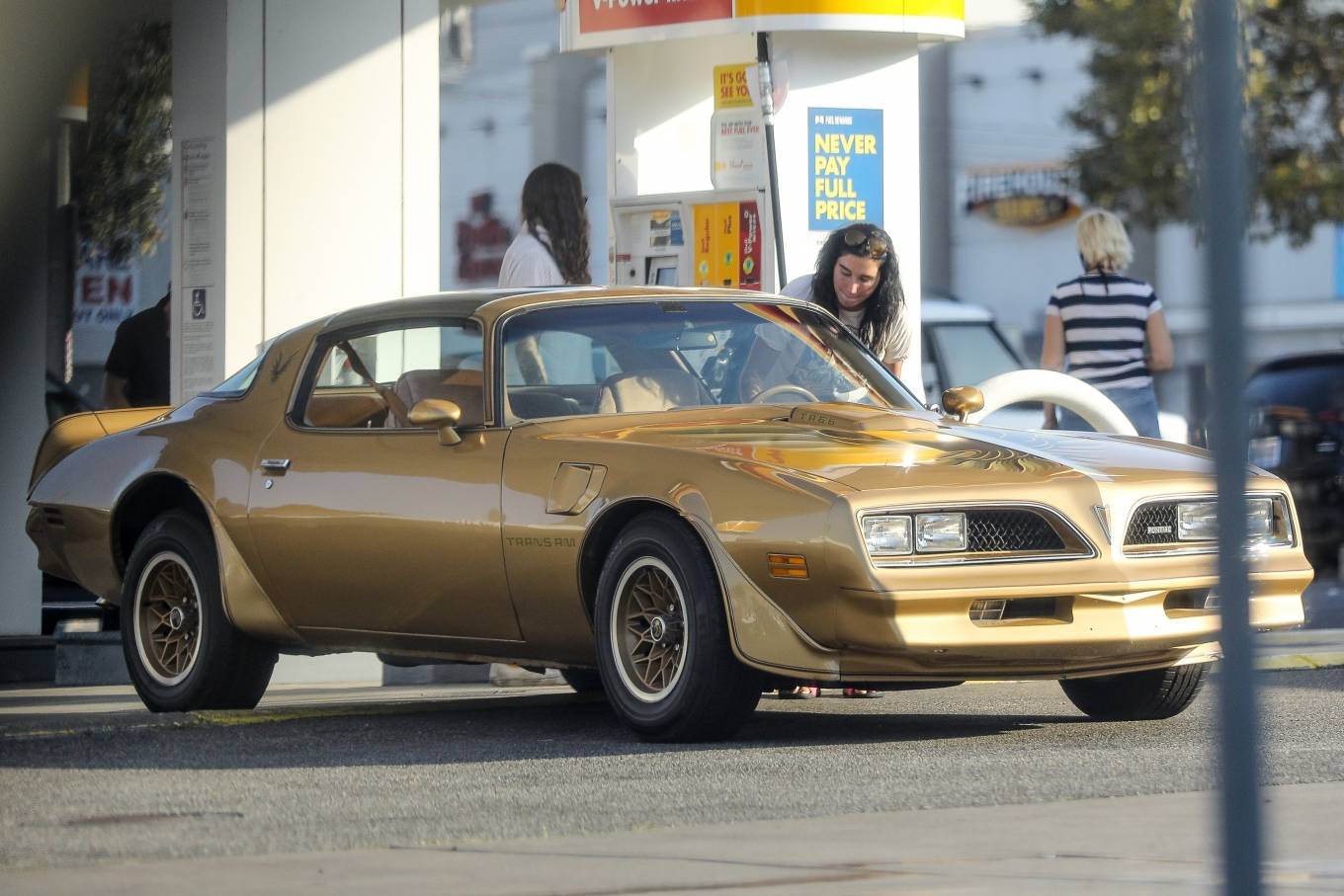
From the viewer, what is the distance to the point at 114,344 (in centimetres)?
1073

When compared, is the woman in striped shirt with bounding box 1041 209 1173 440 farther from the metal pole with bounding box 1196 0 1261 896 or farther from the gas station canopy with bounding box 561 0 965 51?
the metal pole with bounding box 1196 0 1261 896

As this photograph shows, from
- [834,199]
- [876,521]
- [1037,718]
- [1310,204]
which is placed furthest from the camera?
[1310,204]

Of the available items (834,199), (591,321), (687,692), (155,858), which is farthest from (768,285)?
(155,858)

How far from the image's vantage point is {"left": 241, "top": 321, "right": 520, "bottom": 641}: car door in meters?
6.73

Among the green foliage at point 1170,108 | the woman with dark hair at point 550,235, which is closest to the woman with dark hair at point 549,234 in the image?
the woman with dark hair at point 550,235

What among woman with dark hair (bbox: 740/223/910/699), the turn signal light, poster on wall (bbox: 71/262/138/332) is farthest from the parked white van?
the turn signal light

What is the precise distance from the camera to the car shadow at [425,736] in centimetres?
607

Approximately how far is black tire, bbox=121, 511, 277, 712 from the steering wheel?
1844 millimetres

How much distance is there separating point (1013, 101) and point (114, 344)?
31262mm

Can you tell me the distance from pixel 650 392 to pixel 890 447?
3.11 ft

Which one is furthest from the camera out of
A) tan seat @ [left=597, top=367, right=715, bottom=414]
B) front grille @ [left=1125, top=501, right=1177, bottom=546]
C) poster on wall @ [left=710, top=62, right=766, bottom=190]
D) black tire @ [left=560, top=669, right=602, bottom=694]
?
poster on wall @ [left=710, top=62, right=766, bottom=190]

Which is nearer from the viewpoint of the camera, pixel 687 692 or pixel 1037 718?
pixel 687 692

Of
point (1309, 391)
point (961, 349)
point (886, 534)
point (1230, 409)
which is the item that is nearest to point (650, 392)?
point (886, 534)

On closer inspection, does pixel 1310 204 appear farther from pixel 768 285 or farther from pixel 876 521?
pixel 876 521
